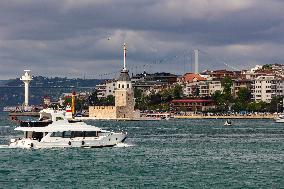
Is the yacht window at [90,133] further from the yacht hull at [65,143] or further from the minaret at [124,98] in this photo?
the minaret at [124,98]

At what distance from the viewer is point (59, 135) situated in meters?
57.5

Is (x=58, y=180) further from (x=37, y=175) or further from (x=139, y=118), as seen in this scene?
(x=139, y=118)

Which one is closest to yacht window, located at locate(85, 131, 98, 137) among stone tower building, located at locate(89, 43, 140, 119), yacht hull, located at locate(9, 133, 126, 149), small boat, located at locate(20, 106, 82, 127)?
yacht hull, located at locate(9, 133, 126, 149)

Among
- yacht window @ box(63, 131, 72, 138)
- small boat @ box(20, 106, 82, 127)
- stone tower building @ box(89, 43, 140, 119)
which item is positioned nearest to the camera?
small boat @ box(20, 106, 82, 127)

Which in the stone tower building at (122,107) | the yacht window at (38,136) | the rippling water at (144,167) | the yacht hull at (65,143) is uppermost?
the stone tower building at (122,107)

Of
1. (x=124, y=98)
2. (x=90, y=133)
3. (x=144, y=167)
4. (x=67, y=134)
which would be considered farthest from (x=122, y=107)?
(x=144, y=167)

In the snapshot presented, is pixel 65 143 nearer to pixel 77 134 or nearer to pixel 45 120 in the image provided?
pixel 77 134

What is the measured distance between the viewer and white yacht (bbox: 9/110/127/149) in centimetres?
5687

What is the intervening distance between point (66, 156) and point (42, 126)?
592 centimetres

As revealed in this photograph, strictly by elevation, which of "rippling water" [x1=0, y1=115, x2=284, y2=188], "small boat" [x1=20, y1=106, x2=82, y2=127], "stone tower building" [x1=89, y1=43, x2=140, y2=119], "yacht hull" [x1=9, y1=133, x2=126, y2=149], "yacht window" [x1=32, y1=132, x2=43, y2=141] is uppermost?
"stone tower building" [x1=89, y1=43, x2=140, y2=119]

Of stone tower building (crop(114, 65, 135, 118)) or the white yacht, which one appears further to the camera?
stone tower building (crop(114, 65, 135, 118))

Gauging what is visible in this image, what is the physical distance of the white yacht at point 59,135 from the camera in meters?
56.9

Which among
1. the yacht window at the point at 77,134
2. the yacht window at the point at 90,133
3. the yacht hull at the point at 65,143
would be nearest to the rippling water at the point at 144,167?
the yacht hull at the point at 65,143

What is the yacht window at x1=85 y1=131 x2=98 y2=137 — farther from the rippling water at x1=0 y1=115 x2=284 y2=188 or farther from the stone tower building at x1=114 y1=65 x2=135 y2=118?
the stone tower building at x1=114 y1=65 x2=135 y2=118
